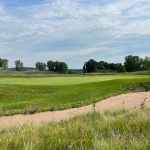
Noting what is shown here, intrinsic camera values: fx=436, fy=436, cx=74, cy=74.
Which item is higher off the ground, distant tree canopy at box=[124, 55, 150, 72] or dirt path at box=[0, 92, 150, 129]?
distant tree canopy at box=[124, 55, 150, 72]

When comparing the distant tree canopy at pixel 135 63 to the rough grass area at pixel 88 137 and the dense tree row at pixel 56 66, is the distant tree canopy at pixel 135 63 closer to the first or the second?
the dense tree row at pixel 56 66

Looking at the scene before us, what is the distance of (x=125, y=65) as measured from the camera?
5167 inches

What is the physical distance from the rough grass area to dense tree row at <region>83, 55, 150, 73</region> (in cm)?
11851

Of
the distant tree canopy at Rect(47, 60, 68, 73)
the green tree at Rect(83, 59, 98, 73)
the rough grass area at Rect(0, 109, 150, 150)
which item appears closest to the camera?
the rough grass area at Rect(0, 109, 150, 150)

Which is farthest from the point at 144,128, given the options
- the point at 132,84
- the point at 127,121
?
the point at 132,84

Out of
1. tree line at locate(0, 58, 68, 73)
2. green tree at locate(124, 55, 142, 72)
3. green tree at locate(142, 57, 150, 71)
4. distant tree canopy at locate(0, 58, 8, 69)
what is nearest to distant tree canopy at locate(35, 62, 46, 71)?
tree line at locate(0, 58, 68, 73)

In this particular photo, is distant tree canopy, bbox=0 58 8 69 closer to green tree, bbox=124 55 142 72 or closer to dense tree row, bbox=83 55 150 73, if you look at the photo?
dense tree row, bbox=83 55 150 73

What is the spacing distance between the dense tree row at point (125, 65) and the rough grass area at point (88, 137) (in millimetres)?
118509

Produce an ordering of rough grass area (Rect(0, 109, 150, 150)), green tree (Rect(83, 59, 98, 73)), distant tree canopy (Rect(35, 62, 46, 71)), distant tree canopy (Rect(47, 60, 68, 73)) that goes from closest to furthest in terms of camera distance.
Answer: rough grass area (Rect(0, 109, 150, 150))
green tree (Rect(83, 59, 98, 73))
distant tree canopy (Rect(47, 60, 68, 73))
distant tree canopy (Rect(35, 62, 46, 71))

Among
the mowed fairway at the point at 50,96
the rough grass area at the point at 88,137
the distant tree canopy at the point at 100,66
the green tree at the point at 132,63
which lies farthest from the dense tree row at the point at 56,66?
the rough grass area at the point at 88,137

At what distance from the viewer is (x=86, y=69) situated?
4961 inches

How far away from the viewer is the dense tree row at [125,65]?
12800 centimetres

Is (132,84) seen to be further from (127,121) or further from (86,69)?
(86,69)

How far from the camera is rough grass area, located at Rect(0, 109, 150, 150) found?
598cm
